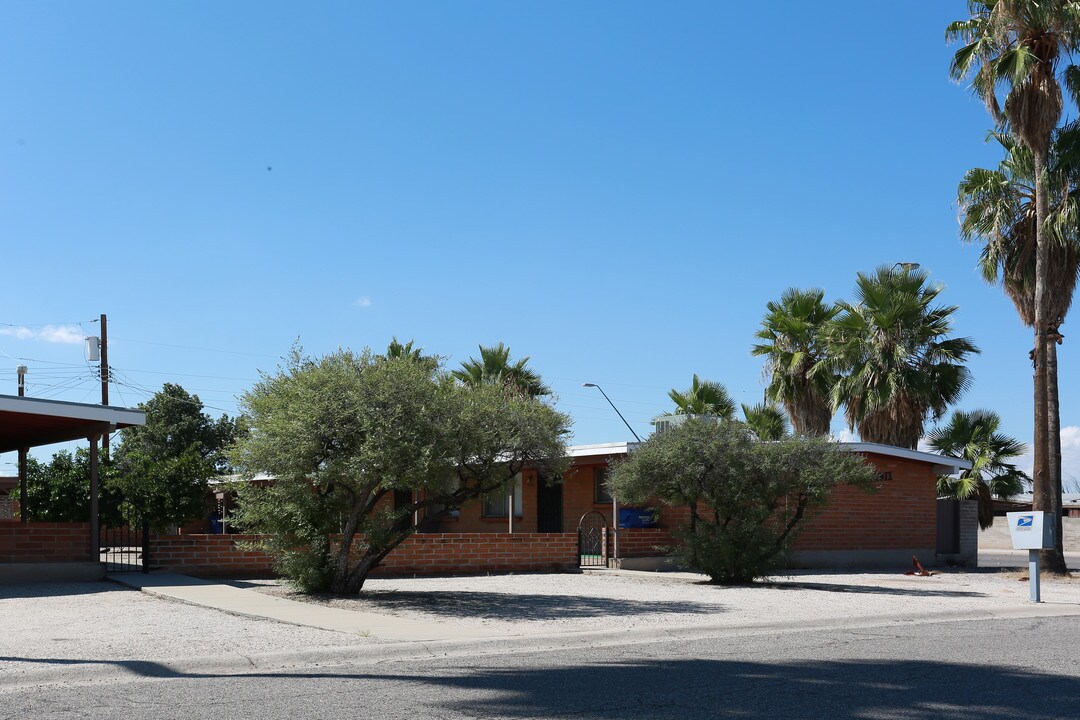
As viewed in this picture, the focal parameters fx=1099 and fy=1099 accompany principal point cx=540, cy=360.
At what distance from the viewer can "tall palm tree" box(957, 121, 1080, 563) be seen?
950 inches

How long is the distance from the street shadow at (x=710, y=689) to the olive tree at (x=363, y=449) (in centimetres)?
506

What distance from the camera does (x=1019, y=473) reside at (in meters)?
32.6

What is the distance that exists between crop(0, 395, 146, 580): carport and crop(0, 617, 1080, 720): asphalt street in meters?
10.4

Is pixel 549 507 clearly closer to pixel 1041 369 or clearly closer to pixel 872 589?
pixel 872 589

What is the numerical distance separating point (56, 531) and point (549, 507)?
1310cm

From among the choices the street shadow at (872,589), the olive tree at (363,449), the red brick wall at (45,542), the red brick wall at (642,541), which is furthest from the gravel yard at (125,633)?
the red brick wall at (642,541)

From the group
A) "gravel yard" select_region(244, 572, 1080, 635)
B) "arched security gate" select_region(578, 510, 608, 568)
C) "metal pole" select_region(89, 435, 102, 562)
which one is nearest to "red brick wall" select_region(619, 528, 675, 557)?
"arched security gate" select_region(578, 510, 608, 568)

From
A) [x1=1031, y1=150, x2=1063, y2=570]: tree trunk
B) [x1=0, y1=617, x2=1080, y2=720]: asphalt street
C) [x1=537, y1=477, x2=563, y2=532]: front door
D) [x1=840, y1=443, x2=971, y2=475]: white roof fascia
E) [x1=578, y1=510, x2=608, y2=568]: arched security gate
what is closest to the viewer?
[x1=0, y1=617, x2=1080, y2=720]: asphalt street

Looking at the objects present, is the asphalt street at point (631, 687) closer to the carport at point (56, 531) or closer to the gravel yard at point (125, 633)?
the gravel yard at point (125, 633)

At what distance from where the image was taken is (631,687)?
28.2 ft

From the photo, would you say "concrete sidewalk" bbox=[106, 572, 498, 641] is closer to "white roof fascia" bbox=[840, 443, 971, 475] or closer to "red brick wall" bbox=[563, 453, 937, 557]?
"red brick wall" bbox=[563, 453, 937, 557]

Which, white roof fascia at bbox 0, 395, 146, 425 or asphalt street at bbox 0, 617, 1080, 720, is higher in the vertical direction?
white roof fascia at bbox 0, 395, 146, 425

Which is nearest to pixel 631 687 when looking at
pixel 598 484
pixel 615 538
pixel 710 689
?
pixel 710 689

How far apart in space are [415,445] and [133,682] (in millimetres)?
5891
